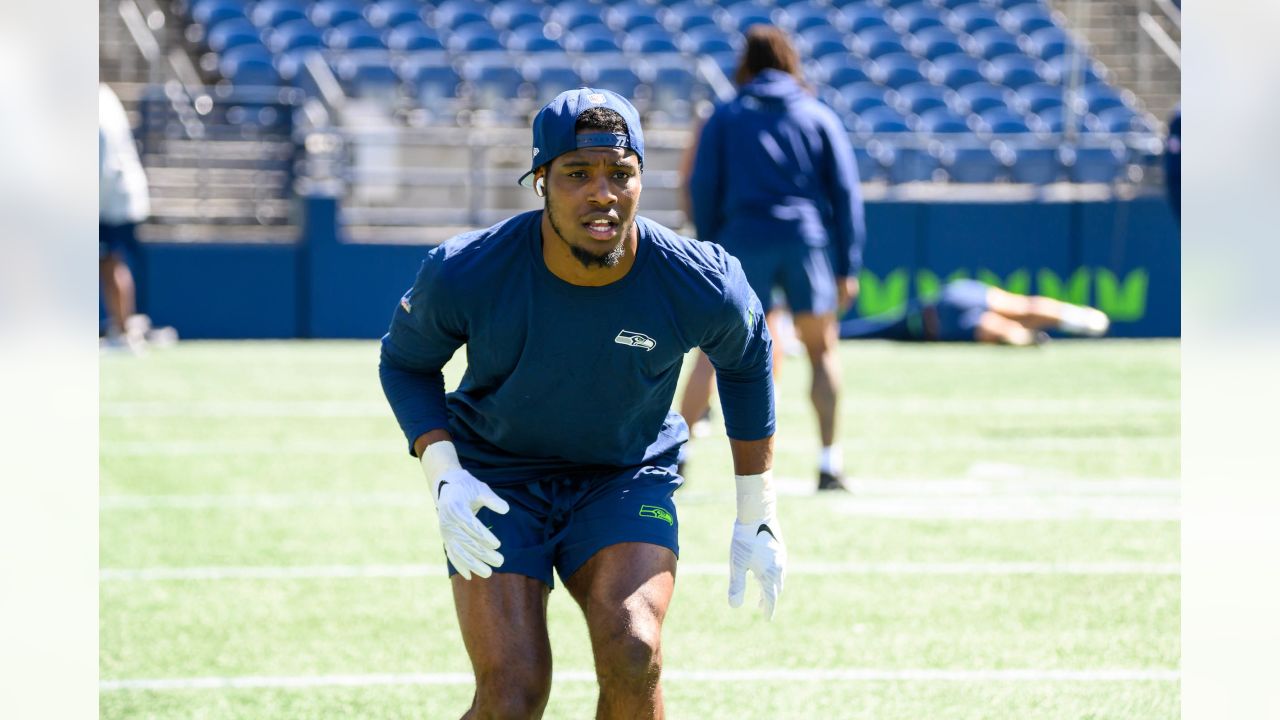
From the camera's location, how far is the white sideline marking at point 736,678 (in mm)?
5254

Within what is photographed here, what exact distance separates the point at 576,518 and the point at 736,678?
1.41 metres

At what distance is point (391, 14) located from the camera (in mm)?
22203

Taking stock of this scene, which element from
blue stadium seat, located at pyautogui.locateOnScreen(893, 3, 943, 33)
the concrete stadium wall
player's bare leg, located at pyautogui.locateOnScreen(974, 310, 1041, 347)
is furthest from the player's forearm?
blue stadium seat, located at pyautogui.locateOnScreen(893, 3, 943, 33)

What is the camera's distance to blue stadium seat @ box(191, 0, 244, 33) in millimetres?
21656

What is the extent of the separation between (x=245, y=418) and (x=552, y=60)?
10128mm

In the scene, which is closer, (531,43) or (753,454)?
(753,454)

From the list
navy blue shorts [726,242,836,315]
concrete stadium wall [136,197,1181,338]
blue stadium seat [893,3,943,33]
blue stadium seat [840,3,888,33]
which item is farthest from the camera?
blue stadium seat [893,3,943,33]

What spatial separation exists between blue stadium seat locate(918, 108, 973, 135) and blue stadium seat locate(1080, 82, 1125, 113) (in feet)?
6.11

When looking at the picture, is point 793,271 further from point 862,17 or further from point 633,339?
point 862,17

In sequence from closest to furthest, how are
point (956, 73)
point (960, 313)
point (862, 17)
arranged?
point (960, 313) < point (956, 73) < point (862, 17)

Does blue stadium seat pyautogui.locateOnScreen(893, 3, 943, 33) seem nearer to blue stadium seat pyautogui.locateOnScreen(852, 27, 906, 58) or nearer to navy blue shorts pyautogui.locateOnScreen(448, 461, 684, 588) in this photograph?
blue stadium seat pyautogui.locateOnScreen(852, 27, 906, 58)

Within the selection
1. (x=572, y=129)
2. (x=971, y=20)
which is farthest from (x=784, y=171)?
(x=971, y=20)
